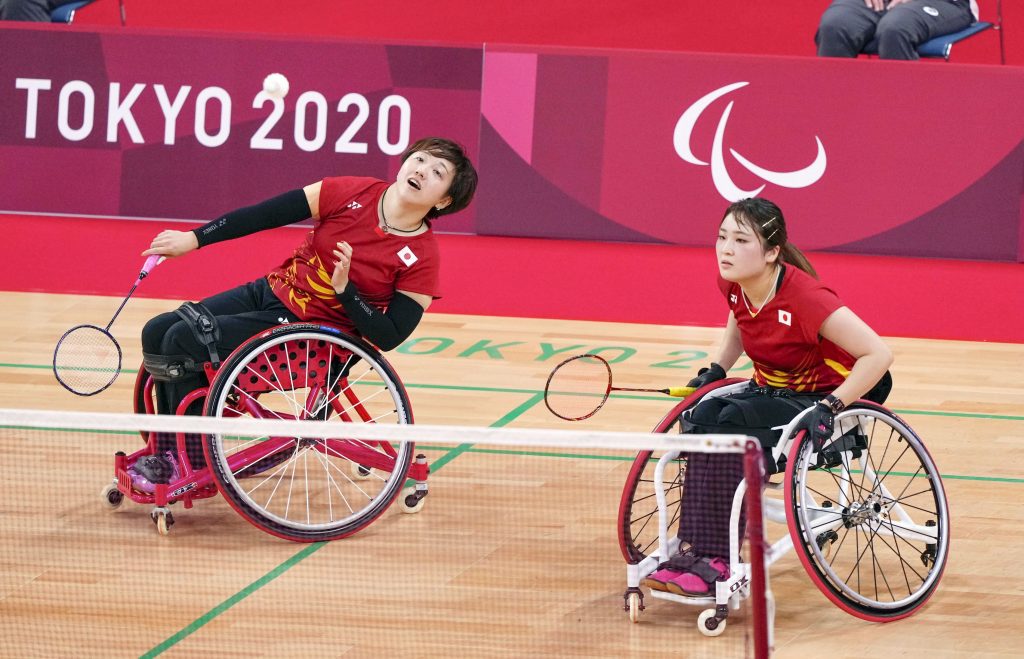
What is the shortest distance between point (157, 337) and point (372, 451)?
0.77 m

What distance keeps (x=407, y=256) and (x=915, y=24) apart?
5267 millimetres

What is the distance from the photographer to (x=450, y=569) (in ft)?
14.2

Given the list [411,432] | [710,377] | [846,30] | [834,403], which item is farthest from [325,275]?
[846,30]

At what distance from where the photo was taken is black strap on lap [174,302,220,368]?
462 cm

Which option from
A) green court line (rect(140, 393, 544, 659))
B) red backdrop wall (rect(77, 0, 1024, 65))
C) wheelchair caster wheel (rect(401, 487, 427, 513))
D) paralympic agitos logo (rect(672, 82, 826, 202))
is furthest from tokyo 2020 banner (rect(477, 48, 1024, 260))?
wheelchair caster wheel (rect(401, 487, 427, 513))

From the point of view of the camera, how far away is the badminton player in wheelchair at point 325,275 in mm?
4641

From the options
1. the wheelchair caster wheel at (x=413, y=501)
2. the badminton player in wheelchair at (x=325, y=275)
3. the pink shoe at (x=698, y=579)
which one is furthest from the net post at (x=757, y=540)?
the wheelchair caster wheel at (x=413, y=501)

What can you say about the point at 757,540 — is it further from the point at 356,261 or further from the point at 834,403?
the point at 356,261

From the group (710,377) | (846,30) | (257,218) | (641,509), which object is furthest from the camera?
(846,30)

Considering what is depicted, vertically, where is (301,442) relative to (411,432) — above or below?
below

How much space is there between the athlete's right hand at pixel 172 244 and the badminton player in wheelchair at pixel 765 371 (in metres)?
1.67

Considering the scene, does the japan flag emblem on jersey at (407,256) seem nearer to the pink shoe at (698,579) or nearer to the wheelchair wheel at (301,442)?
the wheelchair wheel at (301,442)

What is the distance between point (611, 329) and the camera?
7.62 meters

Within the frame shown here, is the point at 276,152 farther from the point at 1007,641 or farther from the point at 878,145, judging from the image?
the point at 1007,641
